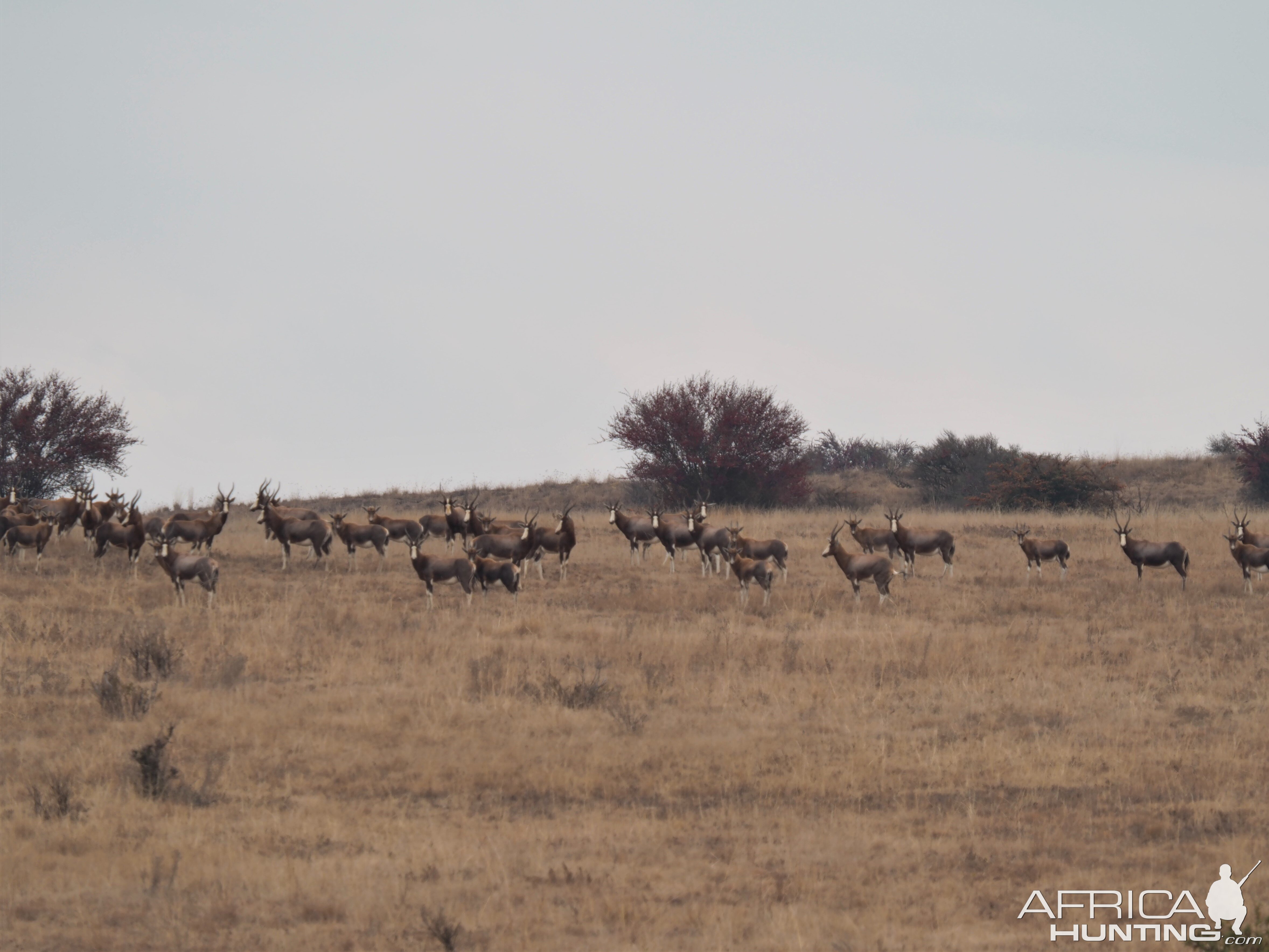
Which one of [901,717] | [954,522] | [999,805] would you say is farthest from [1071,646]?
[954,522]

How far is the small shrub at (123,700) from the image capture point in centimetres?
1327

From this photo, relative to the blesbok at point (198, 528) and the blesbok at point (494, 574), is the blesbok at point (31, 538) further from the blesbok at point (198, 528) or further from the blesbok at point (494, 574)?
the blesbok at point (494, 574)

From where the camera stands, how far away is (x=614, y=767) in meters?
11.8

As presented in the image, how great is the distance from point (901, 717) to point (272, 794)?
699 cm

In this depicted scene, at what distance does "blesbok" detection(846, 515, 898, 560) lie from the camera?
26.3 m

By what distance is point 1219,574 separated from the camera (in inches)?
983

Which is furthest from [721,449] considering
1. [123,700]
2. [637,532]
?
[123,700]

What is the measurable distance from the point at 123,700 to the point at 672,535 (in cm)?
1478

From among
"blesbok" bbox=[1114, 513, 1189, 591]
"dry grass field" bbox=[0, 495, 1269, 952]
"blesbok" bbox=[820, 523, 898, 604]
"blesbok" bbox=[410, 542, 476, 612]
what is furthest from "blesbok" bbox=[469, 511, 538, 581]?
"blesbok" bbox=[1114, 513, 1189, 591]

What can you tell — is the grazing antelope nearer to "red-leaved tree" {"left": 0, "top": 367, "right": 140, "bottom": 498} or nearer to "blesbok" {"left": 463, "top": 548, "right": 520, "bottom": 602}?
"blesbok" {"left": 463, "top": 548, "right": 520, "bottom": 602}

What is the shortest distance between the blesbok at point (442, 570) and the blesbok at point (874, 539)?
8.82 meters

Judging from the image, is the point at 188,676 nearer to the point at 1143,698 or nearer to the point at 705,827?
the point at 705,827

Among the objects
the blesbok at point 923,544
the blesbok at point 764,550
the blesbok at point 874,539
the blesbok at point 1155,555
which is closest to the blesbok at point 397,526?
the blesbok at point 764,550

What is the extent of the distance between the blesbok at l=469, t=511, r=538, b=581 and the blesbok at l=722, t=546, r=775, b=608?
13.8ft
